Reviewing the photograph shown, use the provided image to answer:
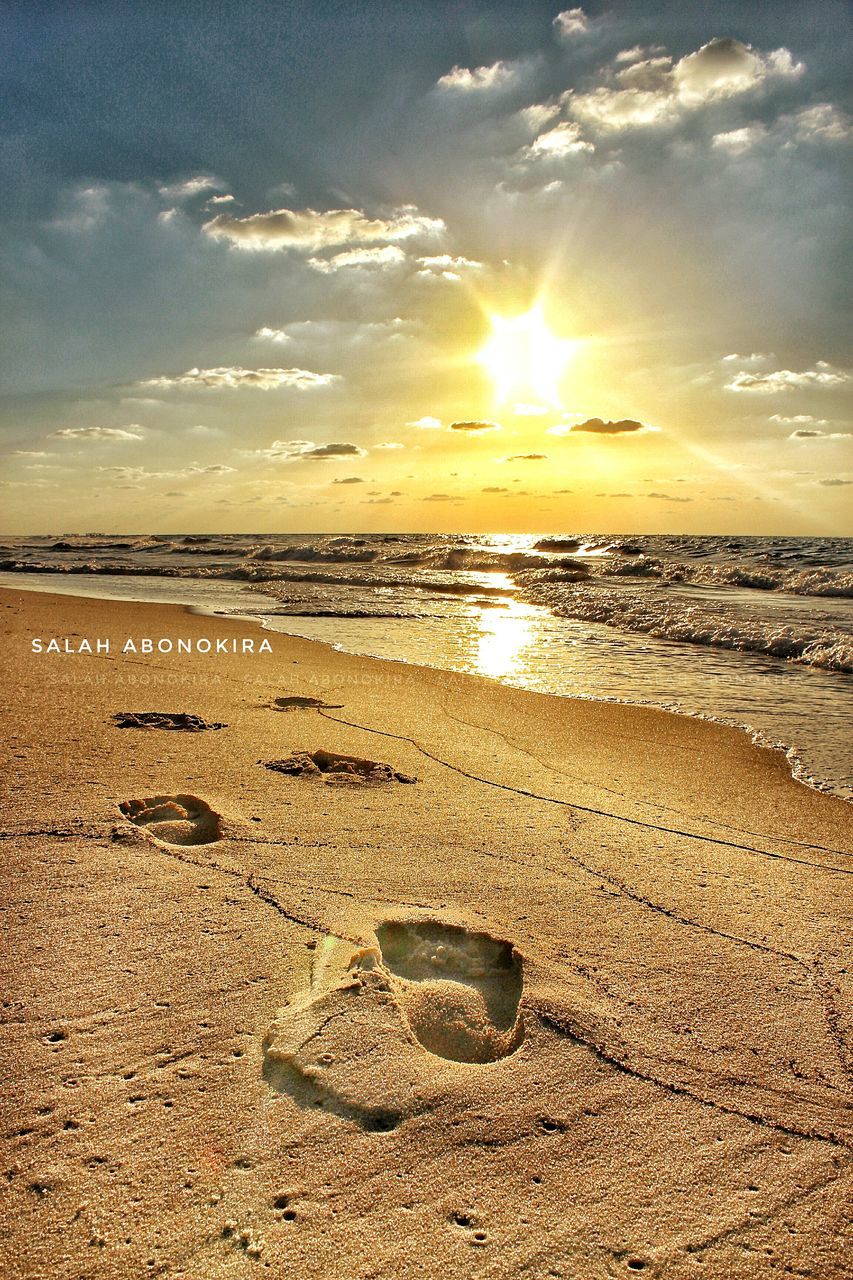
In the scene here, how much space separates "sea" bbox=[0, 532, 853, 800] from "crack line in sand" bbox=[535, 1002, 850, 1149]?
3.14m

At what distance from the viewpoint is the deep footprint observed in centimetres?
171

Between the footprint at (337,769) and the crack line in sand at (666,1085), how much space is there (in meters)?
1.76

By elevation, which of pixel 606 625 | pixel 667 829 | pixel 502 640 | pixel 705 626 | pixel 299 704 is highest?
pixel 705 626

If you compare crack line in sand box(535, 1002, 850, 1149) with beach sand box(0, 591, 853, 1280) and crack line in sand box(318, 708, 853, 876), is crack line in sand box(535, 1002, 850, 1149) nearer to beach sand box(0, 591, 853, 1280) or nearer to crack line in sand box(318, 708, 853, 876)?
beach sand box(0, 591, 853, 1280)

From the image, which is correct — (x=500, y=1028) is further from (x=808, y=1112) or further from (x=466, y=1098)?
(x=808, y=1112)

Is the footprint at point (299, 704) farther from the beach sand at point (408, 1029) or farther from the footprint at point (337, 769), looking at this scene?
the beach sand at point (408, 1029)

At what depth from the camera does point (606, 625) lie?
12.3 meters

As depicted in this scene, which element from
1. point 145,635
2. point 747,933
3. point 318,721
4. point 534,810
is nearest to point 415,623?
point 145,635

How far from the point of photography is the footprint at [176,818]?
8.62 feet

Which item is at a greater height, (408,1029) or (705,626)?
(705,626)

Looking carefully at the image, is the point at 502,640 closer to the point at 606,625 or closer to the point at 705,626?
the point at 606,625

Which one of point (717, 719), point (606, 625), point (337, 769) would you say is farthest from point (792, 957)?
point (606, 625)

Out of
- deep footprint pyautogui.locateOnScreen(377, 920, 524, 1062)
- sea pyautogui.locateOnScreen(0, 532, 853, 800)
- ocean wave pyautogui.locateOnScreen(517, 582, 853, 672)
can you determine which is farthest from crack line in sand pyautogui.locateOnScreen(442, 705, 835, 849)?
ocean wave pyautogui.locateOnScreen(517, 582, 853, 672)

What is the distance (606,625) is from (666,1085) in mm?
11132
